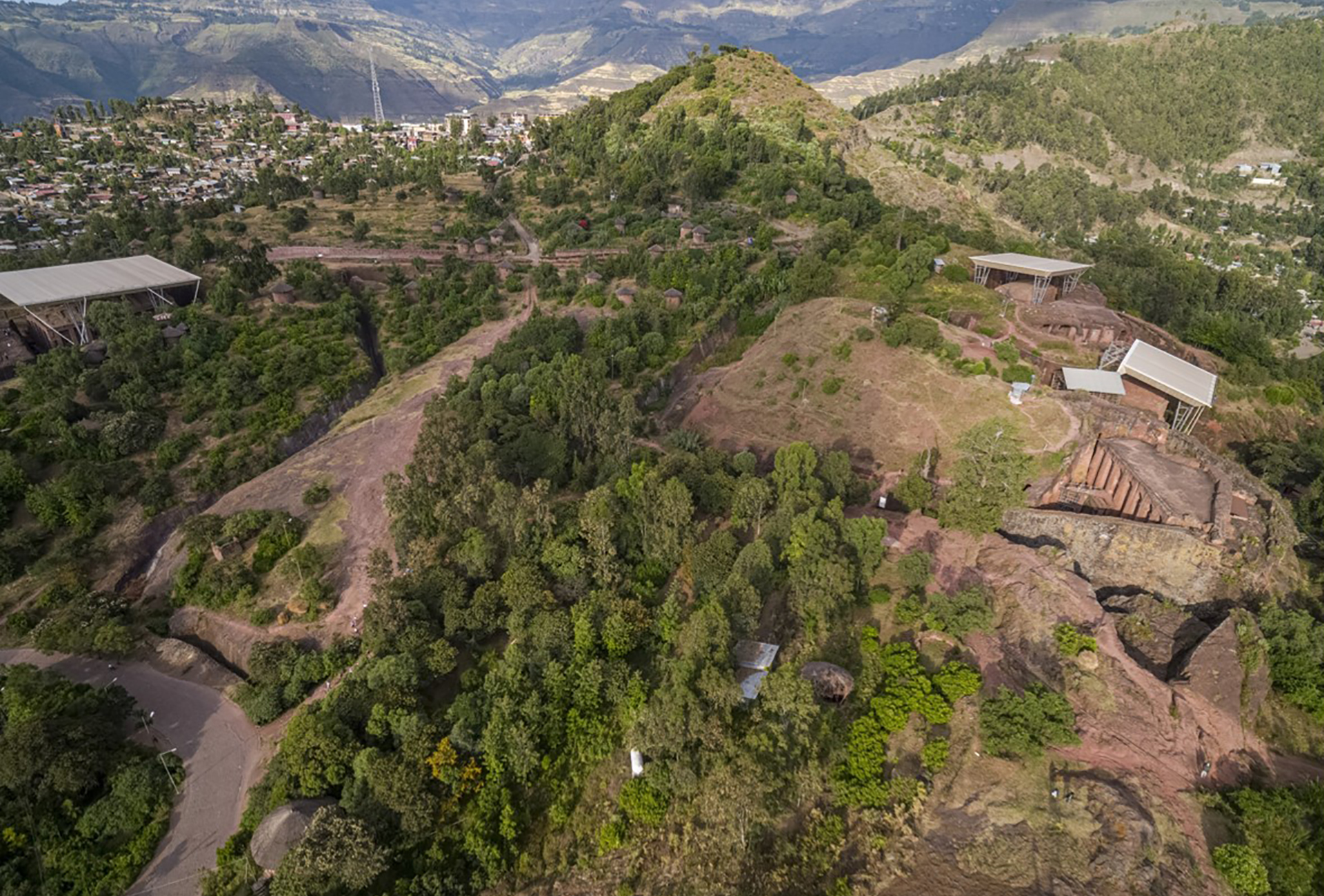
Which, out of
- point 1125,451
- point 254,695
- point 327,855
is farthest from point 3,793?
point 1125,451

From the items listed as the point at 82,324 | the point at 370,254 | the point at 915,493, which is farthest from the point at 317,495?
the point at 370,254

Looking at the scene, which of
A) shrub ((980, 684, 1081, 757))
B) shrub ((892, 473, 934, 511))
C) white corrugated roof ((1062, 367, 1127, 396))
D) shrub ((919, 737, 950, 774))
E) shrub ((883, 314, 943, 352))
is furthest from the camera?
shrub ((883, 314, 943, 352))

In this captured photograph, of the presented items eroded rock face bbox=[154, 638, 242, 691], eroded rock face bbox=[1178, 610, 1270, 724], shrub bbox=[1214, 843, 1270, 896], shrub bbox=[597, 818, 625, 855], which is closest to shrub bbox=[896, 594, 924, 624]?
eroded rock face bbox=[1178, 610, 1270, 724]

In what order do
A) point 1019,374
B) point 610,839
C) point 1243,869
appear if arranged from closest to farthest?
point 1243,869, point 610,839, point 1019,374

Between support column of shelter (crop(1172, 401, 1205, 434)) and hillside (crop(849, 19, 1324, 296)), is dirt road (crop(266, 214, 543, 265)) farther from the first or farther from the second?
support column of shelter (crop(1172, 401, 1205, 434))

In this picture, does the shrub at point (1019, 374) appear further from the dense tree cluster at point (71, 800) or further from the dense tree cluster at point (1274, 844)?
the dense tree cluster at point (71, 800)

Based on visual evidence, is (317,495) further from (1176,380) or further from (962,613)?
(1176,380)
